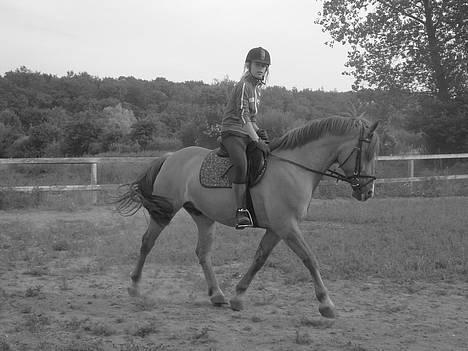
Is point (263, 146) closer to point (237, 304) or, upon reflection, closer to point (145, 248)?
point (237, 304)

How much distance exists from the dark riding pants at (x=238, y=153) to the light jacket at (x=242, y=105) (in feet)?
0.26

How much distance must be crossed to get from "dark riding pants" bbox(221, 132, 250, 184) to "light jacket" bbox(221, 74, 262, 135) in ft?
0.26

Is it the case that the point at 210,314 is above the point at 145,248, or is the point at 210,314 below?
below

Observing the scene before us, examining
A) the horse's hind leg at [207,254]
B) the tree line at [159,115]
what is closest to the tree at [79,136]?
the tree line at [159,115]

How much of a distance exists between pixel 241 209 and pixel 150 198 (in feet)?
5.06

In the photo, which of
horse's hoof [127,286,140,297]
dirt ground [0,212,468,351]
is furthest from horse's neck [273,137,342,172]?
horse's hoof [127,286,140,297]

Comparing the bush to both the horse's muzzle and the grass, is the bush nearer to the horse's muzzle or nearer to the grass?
the grass

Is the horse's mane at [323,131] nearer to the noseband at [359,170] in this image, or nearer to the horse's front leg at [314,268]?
the noseband at [359,170]

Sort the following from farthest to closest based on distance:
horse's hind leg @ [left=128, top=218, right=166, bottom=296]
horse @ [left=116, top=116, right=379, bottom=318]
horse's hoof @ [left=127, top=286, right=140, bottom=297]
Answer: horse's hind leg @ [left=128, top=218, right=166, bottom=296] < horse's hoof @ [left=127, top=286, right=140, bottom=297] < horse @ [left=116, top=116, right=379, bottom=318]

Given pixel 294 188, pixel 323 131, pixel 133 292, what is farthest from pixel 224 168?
pixel 133 292

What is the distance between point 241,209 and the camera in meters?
5.54

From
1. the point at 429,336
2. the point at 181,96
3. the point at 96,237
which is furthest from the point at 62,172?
the point at 181,96

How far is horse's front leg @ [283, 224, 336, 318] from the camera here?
4.97m

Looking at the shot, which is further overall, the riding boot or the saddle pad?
the saddle pad
